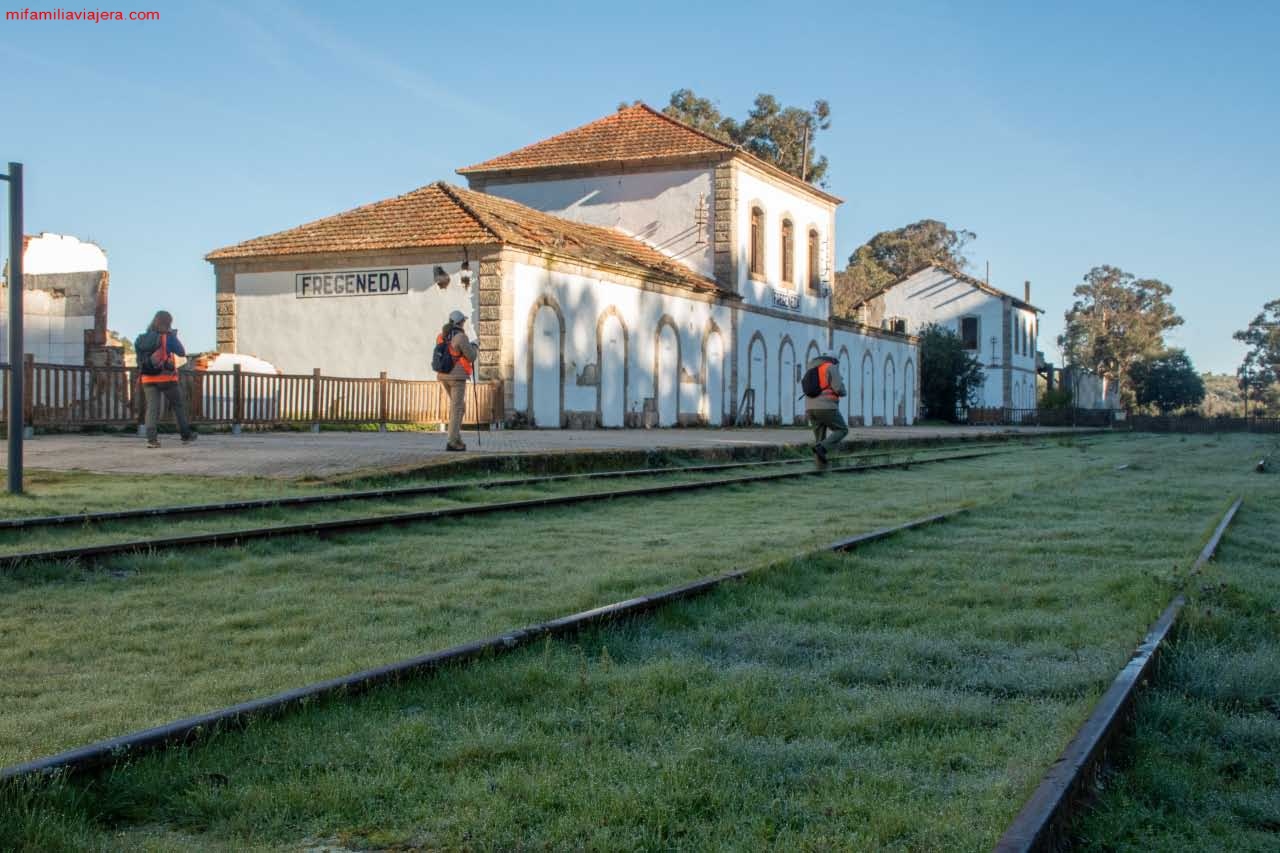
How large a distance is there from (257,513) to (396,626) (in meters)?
4.65

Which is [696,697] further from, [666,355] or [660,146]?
[660,146]

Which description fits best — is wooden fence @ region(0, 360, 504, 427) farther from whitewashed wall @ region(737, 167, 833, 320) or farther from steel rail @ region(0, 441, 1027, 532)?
whitewashed wall @ region(737, 167, 833, 320)

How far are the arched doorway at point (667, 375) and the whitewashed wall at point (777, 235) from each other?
190 inches

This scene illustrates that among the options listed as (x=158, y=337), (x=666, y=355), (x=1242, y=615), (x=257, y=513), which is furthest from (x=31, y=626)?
(x=666, y=355)

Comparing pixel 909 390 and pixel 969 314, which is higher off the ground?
pixel 969 314

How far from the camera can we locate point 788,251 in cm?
4459

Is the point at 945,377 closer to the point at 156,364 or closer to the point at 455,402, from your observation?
the point at 455,402

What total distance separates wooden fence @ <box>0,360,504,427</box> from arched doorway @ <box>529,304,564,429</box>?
1.50m

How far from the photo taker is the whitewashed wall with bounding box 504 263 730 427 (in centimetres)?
2972

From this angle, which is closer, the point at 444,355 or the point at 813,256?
the point at 444,355

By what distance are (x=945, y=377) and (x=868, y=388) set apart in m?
12.8

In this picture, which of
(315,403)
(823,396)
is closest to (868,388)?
(315,403)

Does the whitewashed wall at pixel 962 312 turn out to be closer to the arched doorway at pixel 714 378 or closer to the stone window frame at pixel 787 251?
the stone window frame at pixel 787 251

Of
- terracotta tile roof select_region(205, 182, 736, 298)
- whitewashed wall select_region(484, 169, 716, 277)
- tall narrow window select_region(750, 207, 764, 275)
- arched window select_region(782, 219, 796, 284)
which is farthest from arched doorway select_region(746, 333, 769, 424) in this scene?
terracotta tile roof select_region(205, 182, 736, 298)
